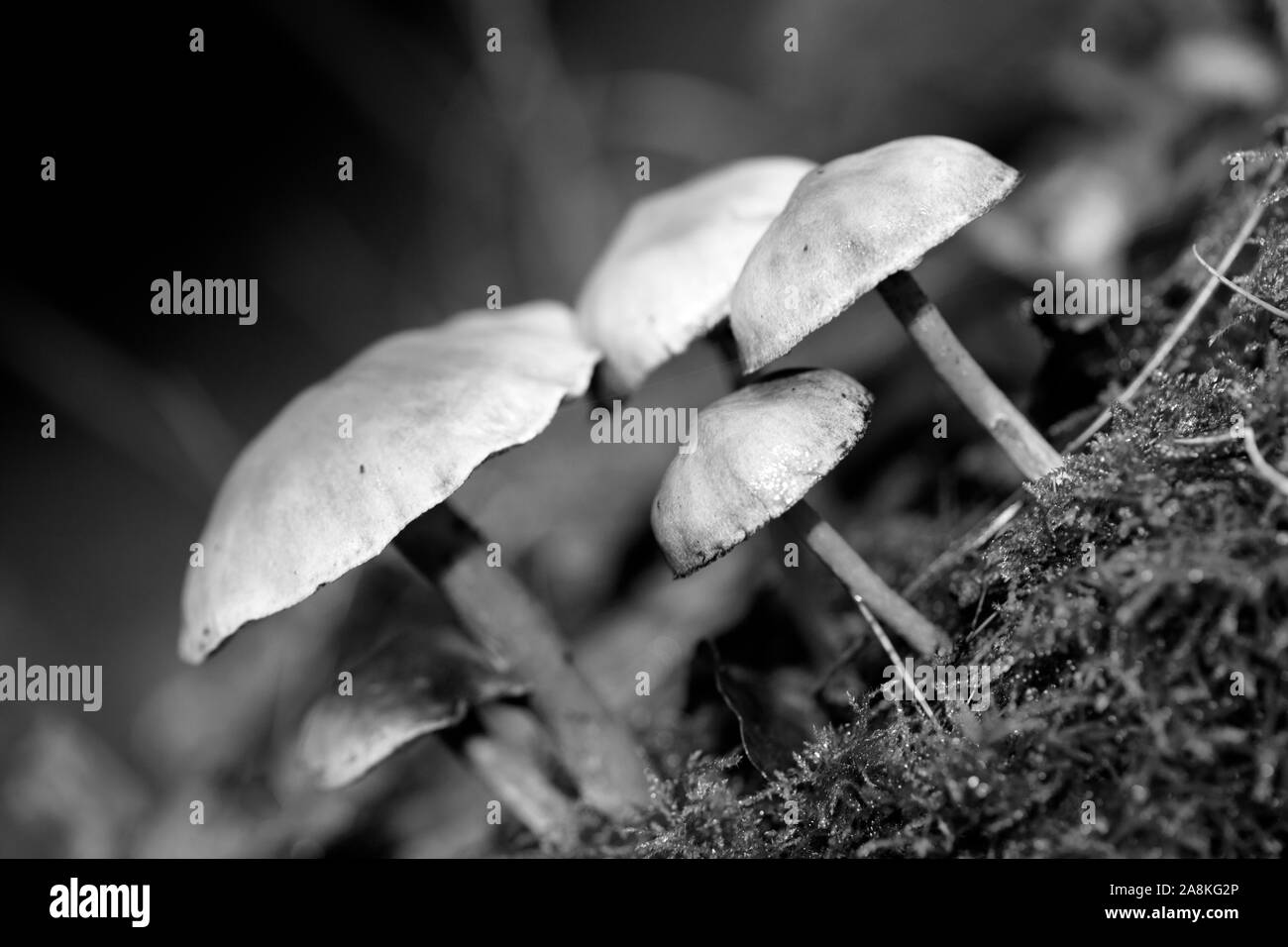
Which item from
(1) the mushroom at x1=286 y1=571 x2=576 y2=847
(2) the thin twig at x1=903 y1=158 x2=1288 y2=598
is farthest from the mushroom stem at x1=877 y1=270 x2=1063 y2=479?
(1) the mushroom at x1=286 y1=571 x2=576 y2=847

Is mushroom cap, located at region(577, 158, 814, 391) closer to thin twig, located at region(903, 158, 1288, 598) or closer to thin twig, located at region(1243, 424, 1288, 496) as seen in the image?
thin twig, located at region(903, 158, 1288, 598)

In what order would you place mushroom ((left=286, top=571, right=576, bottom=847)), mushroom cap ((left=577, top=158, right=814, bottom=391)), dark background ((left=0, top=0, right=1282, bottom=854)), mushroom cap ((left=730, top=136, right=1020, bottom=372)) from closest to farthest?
1. mushroom cap ((left=730, top=136, right=1020, bottom=372))
2. mushroom cap ((left=577, top=158, right=814, bottom=391))
3. mushroom ((left=286, top=571, right=576, bottom=847))
4. dark background ((left=0, top=0, right=1282, bottom=854))

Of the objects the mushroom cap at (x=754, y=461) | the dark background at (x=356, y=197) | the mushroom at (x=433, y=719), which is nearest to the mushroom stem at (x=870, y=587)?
the mushroom cap at (x=754, y=461)

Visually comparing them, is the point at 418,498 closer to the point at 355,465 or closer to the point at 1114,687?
the point at 355,465

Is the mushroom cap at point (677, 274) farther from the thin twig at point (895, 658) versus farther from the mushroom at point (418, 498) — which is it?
the thin twig at point (895, 658)
